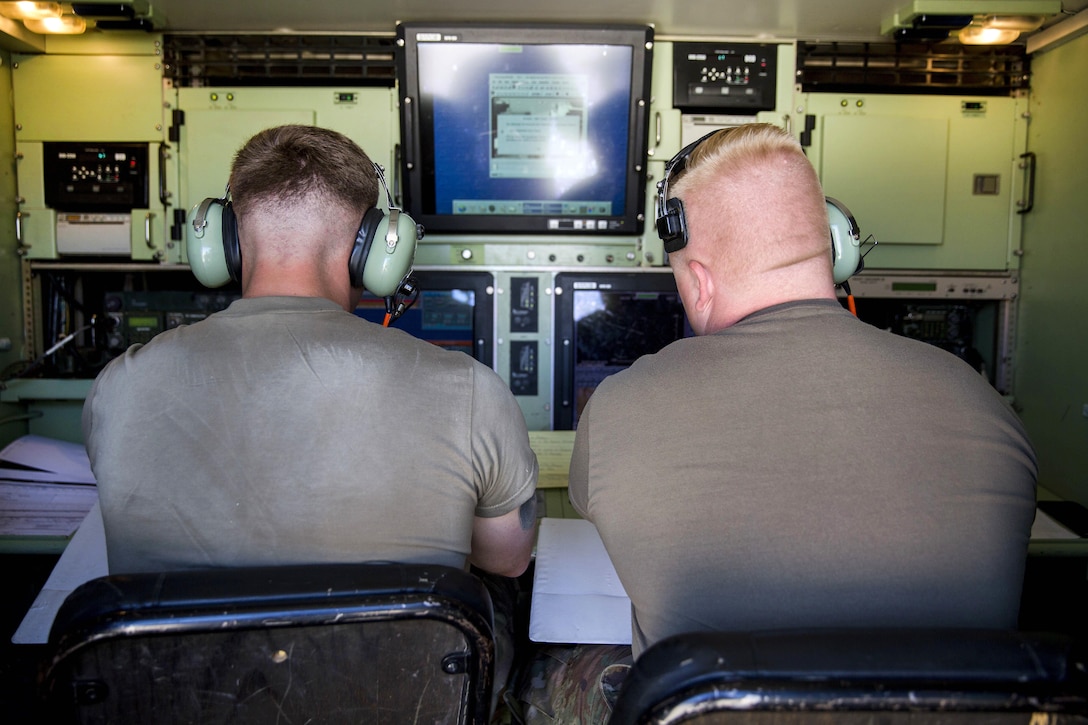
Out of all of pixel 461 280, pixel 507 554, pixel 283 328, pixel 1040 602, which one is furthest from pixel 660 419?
pixel 1040 602

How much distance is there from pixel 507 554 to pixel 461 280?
4.62ft

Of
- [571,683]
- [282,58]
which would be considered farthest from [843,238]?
[282,58]

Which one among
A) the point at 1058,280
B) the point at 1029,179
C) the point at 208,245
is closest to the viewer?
the point at 208,245

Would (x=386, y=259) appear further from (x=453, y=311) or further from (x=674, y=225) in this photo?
(x=453, y=311)

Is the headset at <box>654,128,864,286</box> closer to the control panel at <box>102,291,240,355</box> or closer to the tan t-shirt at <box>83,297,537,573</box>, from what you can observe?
the tan t-shirt at <box>83,297,537,573</box>

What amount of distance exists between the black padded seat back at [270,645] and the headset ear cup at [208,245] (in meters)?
0.77

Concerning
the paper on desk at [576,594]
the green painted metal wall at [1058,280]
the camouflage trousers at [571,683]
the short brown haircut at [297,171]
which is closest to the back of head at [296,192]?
the short brown haircut at [297,171]

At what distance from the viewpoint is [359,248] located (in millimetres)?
1355

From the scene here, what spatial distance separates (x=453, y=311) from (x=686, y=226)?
4.64ft

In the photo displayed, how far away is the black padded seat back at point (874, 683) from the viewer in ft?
2.15

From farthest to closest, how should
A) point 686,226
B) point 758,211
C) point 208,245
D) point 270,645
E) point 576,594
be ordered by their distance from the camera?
point 576,594, point 208,245, point 686,226, point 758,211, point 270,645

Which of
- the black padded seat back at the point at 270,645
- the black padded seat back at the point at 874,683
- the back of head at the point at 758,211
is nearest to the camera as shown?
the black padded seat back at the point at 874,683

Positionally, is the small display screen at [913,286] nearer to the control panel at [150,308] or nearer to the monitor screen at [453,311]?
the monitor screen at [453,311]

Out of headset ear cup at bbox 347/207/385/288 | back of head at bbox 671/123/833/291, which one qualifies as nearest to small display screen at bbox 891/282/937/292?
back of head at bbox 671/123/833/291
